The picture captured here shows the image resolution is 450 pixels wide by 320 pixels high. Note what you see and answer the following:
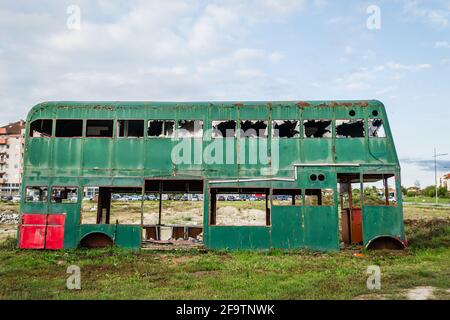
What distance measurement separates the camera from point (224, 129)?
13891 mm

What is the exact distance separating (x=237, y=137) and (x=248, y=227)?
3295mm

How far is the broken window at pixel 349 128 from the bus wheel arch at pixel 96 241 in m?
9.18

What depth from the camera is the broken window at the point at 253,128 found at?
45.4ft

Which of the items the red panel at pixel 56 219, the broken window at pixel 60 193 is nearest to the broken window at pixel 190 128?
the broken window at pixel 60 193

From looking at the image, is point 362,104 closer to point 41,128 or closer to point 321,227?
point 321,227

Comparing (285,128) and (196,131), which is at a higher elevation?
(285,128)

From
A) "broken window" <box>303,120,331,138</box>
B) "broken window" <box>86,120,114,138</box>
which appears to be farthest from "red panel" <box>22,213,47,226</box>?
"broken window" <box>303,120,331,138</box>

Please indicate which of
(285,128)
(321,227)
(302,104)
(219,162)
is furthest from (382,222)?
(219,162)

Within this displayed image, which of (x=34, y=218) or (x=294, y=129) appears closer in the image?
(x=34, y=218)

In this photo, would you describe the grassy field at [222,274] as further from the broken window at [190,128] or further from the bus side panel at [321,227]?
the broken window at [190,128]

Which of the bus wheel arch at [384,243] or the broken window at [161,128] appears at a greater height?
the broken window at [161,128]

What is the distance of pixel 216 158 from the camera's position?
13695 mm

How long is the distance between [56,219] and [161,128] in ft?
16.5
